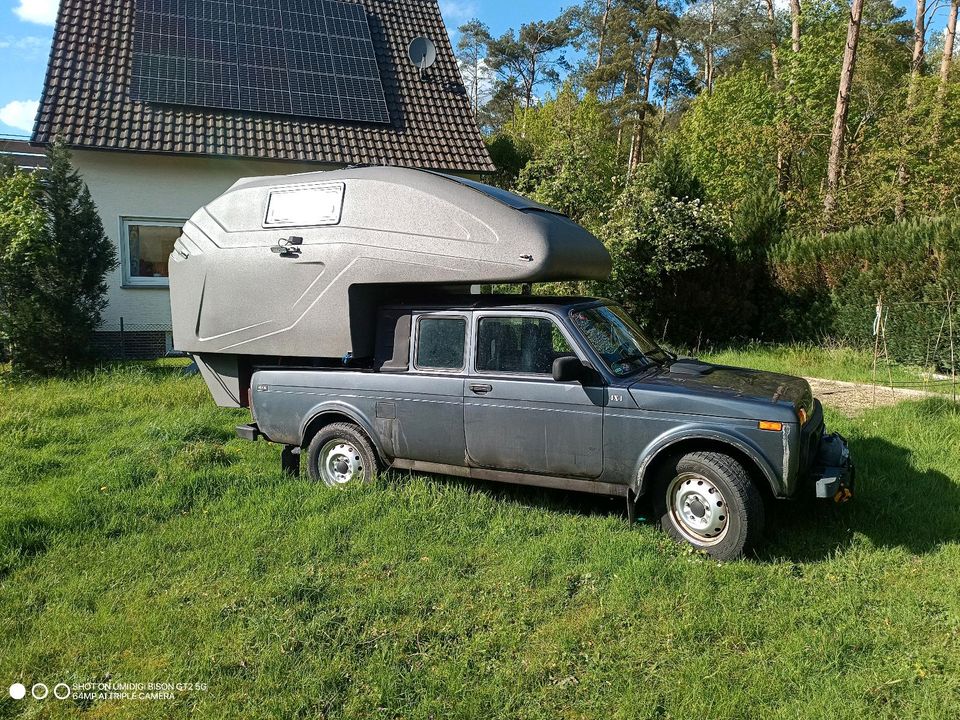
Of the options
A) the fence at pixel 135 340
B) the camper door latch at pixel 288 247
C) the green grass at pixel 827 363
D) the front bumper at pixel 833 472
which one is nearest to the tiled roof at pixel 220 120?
the fence at pixel 135 340

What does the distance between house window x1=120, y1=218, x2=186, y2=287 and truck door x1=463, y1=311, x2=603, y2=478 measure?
35.4 ft

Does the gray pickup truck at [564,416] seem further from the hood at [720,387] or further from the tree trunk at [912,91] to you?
the tree trunk at [912,91]

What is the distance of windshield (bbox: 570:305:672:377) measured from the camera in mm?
5391

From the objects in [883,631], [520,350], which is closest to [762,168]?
[520,350]

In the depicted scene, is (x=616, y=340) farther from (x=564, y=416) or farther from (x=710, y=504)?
(x=710, y=504)

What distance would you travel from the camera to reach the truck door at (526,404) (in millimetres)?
5160

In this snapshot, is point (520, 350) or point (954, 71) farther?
point (954, 71)

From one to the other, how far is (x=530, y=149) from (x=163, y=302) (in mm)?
14690

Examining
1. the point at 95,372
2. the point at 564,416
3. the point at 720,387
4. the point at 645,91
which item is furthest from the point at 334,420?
the point at 645,91

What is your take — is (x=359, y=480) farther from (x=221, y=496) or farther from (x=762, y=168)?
(x=762, y=168)

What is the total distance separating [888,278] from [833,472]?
9003mm

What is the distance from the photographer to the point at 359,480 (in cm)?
611

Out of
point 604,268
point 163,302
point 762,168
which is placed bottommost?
point 163,302

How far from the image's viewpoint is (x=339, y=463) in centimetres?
633
